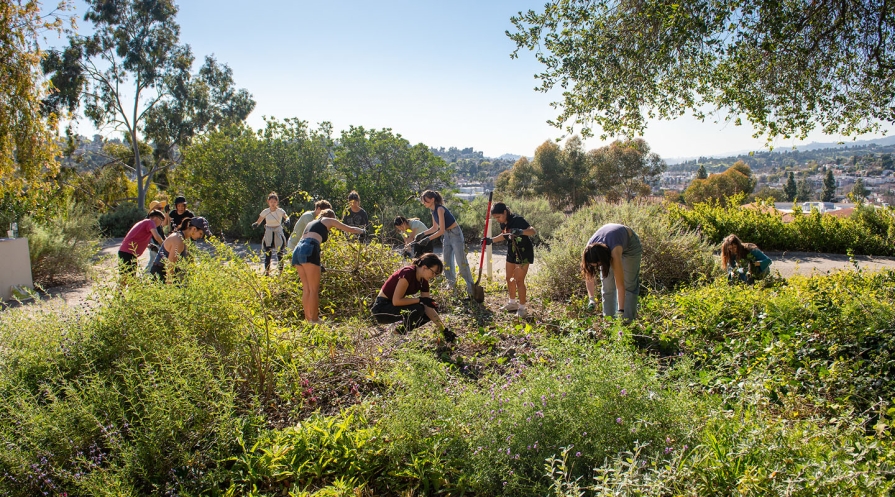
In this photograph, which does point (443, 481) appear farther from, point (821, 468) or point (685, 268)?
point (685, 268)

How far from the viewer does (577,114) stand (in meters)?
6.50

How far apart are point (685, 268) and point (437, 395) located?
207 inches

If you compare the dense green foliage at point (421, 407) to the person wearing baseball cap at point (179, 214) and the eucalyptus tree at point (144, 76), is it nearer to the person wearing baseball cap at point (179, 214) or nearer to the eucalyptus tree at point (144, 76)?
the person wearing baseball cap at point (179, 214)

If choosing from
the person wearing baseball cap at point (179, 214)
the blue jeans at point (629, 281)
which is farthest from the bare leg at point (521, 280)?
the person wearing baseball cap at point (179, 214)

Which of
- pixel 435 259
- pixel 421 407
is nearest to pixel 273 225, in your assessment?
pixel 435 259

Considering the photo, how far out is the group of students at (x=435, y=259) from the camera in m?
4.90

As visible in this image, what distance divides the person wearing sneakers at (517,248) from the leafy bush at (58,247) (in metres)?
6.81

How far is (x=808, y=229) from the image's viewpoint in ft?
38.7

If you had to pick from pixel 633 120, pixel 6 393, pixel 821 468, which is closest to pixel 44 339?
pixel 6 393

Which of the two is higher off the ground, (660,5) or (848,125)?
(660,5)

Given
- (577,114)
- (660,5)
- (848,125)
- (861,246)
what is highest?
(660,5)

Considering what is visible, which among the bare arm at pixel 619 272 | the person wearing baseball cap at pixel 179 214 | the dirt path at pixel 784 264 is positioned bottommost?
the dirt path at pixel 784 264

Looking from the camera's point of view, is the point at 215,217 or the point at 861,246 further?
the point at 215,217

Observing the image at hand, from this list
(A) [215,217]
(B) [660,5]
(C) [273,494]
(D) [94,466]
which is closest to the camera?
(D) [94,466]
